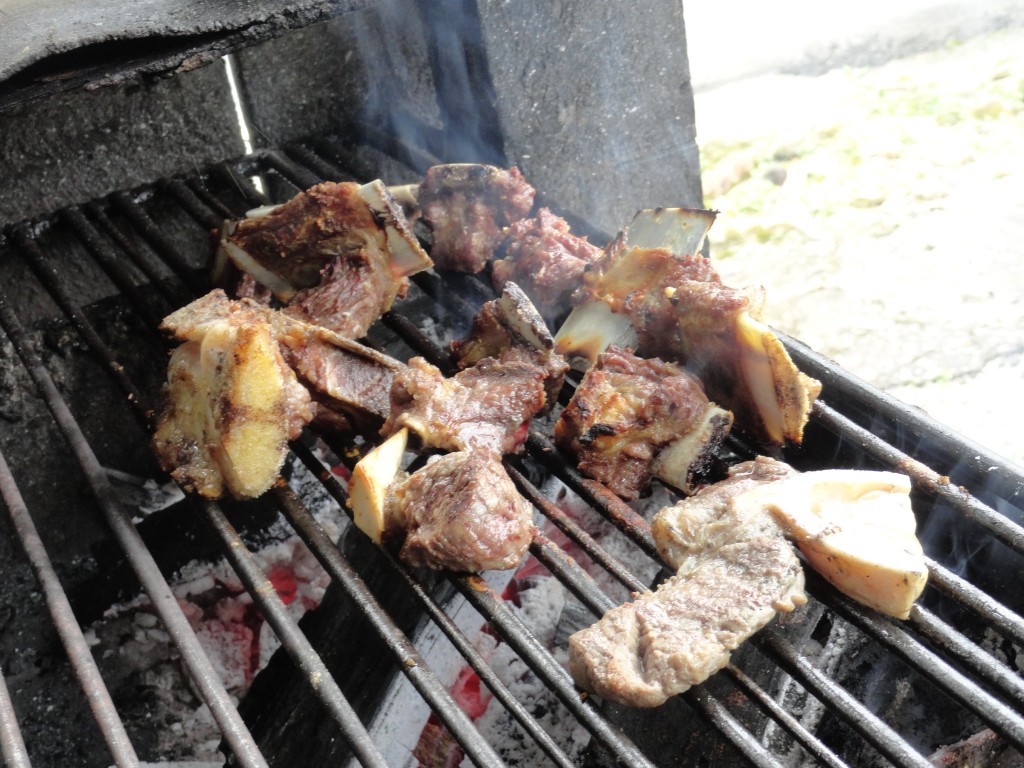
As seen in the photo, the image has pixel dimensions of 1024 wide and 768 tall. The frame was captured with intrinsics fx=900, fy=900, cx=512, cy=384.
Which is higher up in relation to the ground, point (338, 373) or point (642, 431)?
point (338, 373)

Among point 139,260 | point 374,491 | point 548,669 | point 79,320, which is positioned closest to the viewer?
point 548,669

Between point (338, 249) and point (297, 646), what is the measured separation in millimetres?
1404

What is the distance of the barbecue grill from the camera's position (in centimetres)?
191

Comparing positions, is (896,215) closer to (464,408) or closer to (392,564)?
(464,408)

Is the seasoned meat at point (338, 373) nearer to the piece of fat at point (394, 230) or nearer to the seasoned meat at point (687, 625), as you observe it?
the piece of fat at point (394, 230)

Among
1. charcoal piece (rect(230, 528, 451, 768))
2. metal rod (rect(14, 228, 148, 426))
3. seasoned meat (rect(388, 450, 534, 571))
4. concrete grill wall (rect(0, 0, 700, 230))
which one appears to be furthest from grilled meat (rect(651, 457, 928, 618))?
concrete grill wall (rect(0, 0, 700, 230))

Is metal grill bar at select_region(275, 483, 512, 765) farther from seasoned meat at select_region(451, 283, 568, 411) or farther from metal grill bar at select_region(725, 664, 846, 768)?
seasoned meat at select_region(451, 283, 568, 411)

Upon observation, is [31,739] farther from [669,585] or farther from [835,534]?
[835,534]

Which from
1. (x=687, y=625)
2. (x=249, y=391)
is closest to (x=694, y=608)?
(x=687, y=625)

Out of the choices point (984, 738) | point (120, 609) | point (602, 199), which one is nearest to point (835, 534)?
point (984, 738)

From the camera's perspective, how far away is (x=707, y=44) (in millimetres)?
9031

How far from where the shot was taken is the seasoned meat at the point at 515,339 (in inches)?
103

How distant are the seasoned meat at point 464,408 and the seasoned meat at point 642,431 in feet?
0.47

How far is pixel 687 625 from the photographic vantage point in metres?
1.84
